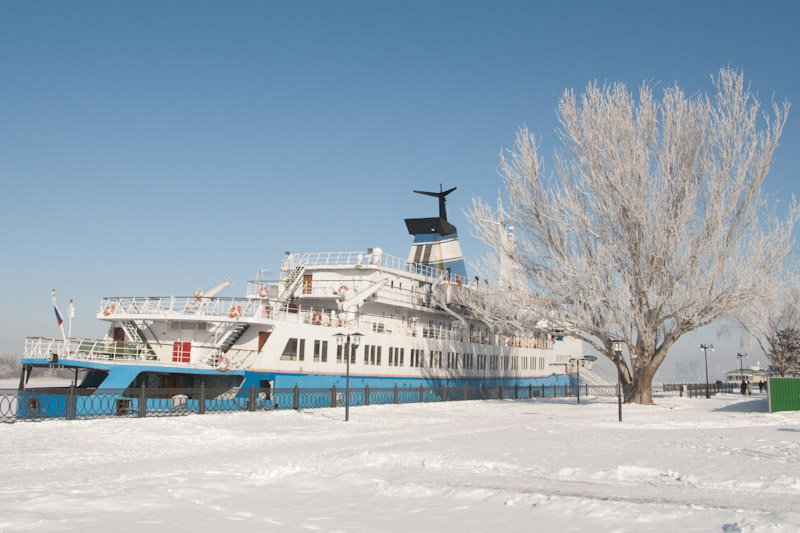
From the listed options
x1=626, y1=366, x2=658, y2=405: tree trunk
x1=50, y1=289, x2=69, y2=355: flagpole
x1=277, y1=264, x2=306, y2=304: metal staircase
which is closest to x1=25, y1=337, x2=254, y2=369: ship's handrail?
x1=50, y1=289, x2=69, y2=355: flagpole

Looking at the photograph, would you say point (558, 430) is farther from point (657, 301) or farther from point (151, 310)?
point (151, 310)

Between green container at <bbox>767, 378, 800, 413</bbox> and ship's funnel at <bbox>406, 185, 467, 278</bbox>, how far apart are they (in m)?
18.6

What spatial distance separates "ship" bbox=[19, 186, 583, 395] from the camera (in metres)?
24.3

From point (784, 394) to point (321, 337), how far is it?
63.8 ft

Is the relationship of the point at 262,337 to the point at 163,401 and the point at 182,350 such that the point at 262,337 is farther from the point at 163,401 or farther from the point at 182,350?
the point at 163,401

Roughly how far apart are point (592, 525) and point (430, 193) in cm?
3753

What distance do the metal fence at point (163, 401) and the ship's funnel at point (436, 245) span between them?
11.3 metres

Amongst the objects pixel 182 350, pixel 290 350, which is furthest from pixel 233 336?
pixel 290 350

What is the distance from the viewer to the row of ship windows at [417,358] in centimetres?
2730

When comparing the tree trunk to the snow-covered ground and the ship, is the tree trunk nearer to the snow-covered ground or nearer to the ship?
the ship

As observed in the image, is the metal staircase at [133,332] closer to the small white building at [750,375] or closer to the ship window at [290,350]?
the ship window at [290,350]

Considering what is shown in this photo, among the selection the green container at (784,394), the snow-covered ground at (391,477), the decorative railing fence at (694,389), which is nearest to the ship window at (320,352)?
the snow-covered ground at (391,477)

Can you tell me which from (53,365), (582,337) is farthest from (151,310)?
(582,337)

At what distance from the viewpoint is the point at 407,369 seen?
34281mm
